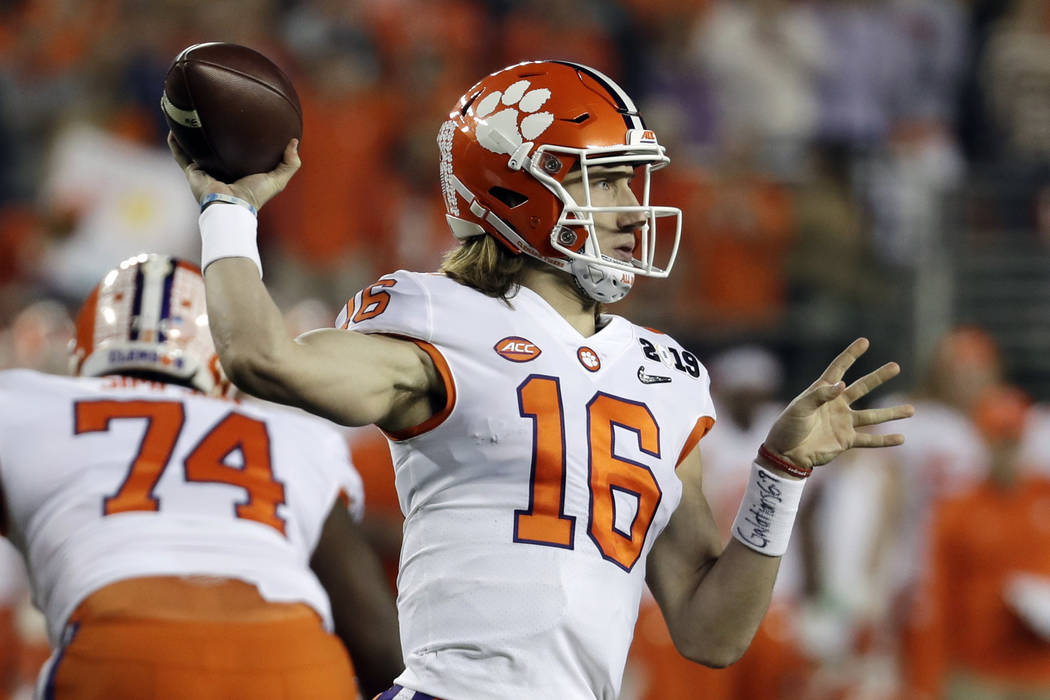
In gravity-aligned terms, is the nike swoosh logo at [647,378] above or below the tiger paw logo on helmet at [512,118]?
below

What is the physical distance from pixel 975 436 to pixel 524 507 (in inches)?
227

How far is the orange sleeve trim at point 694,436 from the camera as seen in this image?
3098 millimetres

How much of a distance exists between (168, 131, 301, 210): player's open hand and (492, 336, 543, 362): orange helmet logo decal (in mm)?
487

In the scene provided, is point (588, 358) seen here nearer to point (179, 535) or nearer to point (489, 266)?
point (489, 266)

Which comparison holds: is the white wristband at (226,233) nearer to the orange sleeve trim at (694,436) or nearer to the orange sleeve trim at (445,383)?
the orange sleeve trim at (445,383)

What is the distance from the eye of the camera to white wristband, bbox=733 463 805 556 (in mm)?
3102

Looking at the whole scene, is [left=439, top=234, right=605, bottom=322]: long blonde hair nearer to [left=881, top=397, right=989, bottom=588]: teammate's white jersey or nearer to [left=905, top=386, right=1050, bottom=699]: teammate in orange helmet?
[left=905, top=386, right=1050, bottom=699]: teammate in orange helmet

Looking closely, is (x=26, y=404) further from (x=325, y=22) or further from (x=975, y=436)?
(x=325, y=22)

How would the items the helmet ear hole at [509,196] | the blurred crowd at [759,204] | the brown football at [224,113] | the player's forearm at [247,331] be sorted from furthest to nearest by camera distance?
1. the blurred crowd at [759,204]
2. the helmet ear hole at [509,196]
3. the brown football at [224,113]
4. the player's forearm at [247,331]

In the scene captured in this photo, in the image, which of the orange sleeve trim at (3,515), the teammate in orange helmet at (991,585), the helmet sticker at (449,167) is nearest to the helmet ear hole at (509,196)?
the helmet sticker at (449,167)

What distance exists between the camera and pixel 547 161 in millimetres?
3047

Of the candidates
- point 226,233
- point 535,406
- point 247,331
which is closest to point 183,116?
point 226,233

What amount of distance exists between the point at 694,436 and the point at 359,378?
31.0 inches

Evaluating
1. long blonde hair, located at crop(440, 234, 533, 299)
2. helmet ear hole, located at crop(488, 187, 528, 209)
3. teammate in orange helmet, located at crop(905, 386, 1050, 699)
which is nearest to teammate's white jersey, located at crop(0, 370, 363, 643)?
long blonde hair, located at crop(440, 234, 533, 299)
